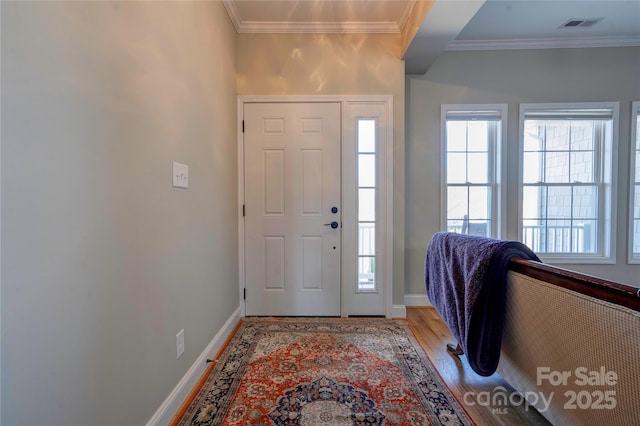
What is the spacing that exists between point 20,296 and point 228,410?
1.14m

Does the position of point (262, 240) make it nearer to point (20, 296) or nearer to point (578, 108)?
point (20, 296)

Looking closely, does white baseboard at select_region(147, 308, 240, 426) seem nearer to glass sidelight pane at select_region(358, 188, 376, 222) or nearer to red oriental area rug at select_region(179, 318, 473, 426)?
red oriental area rug at select_region(179, 318, 473, 426)

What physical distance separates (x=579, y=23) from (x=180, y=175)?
3866 millimetres

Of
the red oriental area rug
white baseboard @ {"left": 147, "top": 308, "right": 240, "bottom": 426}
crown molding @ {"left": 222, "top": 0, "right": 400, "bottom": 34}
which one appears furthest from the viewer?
crown molding @ {"left": 222, "top": 0, "right": 400, "bottom": 34}

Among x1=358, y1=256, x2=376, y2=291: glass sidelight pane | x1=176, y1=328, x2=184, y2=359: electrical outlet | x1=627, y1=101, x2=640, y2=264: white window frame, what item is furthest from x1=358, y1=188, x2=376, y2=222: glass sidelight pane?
x1=627, y1=101, x2=640, y2=264: white window frame

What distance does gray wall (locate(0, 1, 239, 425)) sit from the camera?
67 centimetres

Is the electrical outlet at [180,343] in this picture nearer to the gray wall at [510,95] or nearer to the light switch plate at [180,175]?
the light switch plate at [180,175]

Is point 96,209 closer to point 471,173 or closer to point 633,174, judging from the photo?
point 471,173

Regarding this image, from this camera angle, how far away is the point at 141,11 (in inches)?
43.6

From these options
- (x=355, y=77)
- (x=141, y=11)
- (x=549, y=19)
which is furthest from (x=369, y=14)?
(x=141, y=11)

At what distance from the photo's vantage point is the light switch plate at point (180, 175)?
1.37 m

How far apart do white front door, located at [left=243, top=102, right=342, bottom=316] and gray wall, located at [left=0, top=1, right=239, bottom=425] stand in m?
0.89

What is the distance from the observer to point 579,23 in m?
2.48

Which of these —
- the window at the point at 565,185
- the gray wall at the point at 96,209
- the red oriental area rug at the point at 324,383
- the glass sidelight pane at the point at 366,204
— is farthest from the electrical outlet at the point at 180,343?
the window at the point at 565,185
